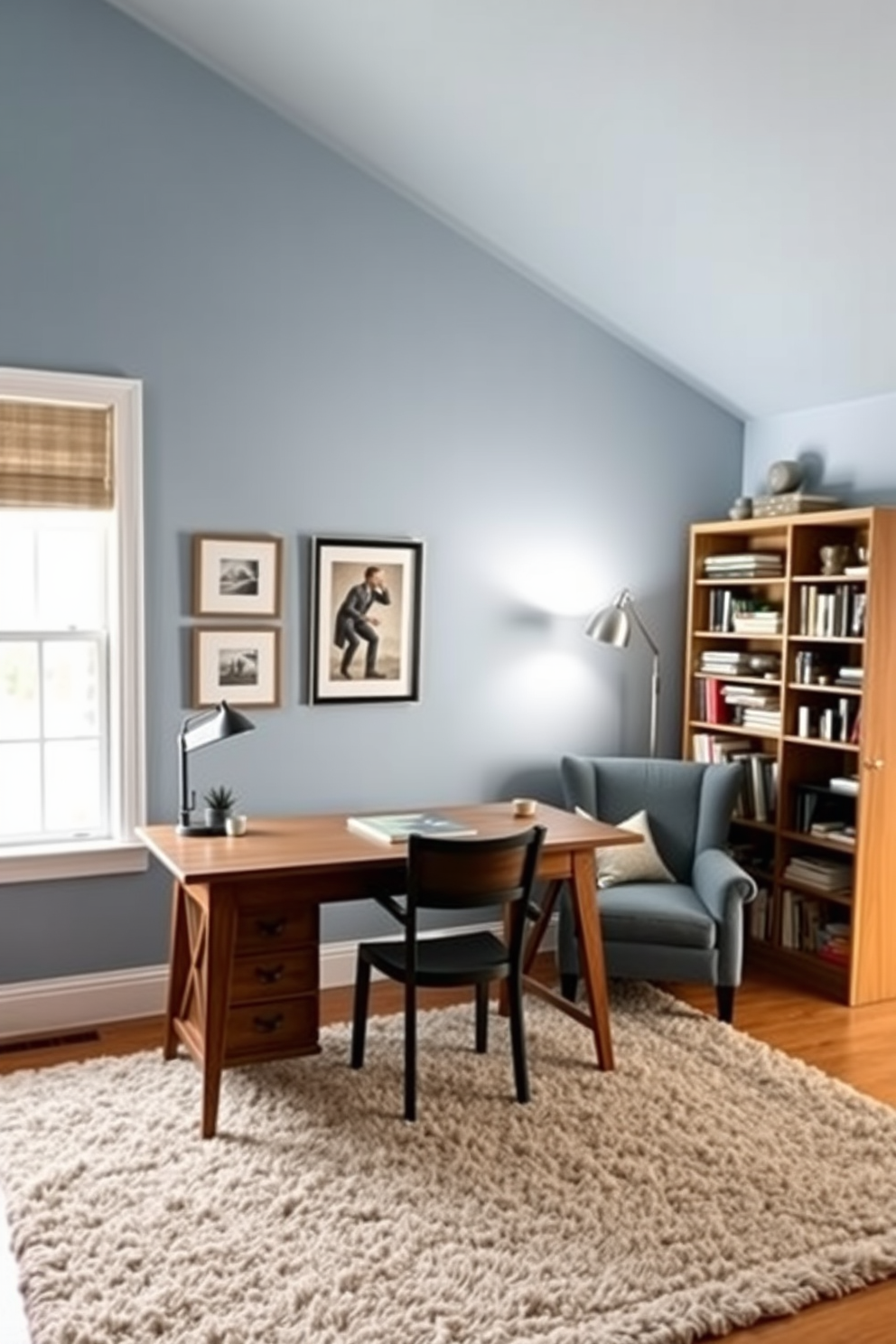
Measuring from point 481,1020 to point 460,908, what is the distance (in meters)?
0.65

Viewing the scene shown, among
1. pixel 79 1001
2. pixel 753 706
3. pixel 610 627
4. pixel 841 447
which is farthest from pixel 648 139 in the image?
pixel 79 1001

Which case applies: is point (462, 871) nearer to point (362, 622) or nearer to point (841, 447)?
point (362, 622)

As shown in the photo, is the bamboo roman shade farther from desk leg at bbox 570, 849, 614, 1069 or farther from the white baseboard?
desk leg at bbox 570, 849, 614, 1069

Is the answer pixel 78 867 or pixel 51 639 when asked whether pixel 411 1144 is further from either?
pixel 51 639

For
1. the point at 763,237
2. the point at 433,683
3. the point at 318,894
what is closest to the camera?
the point at 318,894

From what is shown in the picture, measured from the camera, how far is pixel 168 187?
12.0 feet

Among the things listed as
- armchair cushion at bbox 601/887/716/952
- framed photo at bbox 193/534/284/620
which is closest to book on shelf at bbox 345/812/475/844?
armchair cushion at bbox 601/887/716/952

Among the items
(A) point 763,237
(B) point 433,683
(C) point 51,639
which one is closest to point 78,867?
(C) point 51,639

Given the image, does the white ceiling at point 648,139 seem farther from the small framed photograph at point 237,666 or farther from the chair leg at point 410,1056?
the chair leg at point 410,1056

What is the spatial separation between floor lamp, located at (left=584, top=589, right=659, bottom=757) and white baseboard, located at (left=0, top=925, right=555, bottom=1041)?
2.06 metres

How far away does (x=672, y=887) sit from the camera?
4.09 metres

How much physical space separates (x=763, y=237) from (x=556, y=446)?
3.92 ft

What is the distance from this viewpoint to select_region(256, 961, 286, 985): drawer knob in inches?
123

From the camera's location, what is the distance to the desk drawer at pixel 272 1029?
10.2 feet
